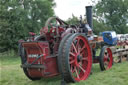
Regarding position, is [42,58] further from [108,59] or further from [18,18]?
[18,18]

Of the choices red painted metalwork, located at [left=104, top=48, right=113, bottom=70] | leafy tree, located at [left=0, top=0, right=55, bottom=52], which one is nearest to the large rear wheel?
red painted metalwork, located at [left=104, top=48, right=113, bottom=70]

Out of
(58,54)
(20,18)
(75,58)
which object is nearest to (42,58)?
(58,54)

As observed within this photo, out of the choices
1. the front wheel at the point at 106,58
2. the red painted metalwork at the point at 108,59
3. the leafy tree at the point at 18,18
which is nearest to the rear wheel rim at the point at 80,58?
the front wheel at the point at 106,58

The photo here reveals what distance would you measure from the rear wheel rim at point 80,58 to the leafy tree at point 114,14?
34.5m

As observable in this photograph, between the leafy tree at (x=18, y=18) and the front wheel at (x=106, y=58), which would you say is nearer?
the front wheel at (x=106, y=58)

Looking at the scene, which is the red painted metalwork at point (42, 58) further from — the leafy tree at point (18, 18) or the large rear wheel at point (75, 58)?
the leafy tree at point (18, 18)

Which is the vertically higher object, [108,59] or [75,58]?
[75,58]

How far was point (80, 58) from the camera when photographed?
5105 mm

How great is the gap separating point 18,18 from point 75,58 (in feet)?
43.9

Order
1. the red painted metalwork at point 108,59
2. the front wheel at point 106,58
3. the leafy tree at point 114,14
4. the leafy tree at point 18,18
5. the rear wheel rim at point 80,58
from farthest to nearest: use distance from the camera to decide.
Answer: the leafy tree at point 114,14
the leafy tree at point 18,18
the red painted metalwork at point 108,59
the front wheel at point 106,58
the rear wheel rim at point 80,58

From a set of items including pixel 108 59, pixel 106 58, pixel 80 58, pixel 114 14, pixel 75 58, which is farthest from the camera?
pixel 114 14

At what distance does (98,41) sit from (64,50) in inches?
114

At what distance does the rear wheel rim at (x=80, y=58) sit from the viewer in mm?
4957

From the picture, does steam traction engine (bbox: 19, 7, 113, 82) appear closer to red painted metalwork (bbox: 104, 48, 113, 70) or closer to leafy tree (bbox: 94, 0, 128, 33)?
red painted metalwork (bbox: 104, 48, 113, 70)
